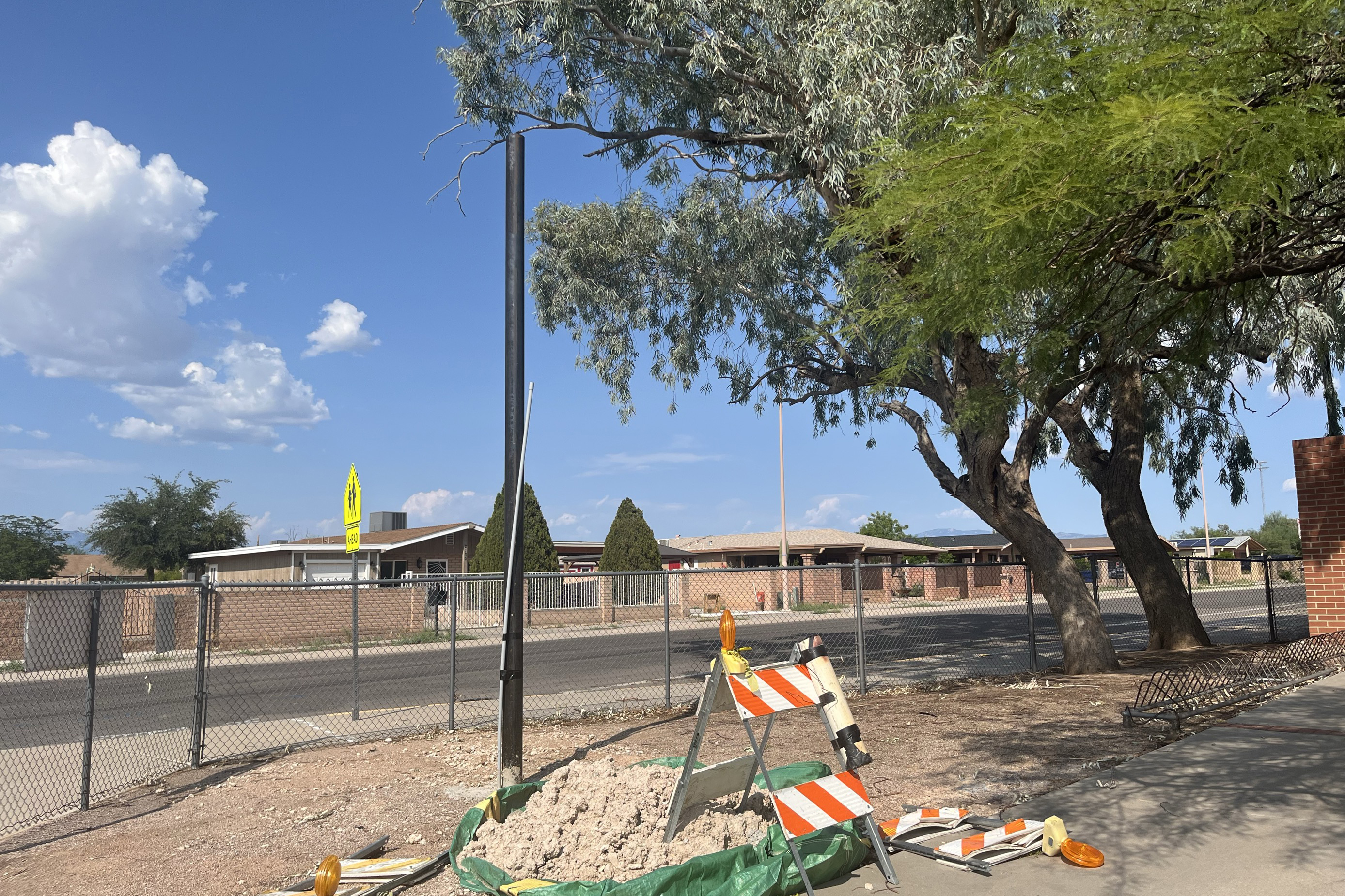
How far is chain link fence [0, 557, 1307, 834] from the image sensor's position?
377 inches

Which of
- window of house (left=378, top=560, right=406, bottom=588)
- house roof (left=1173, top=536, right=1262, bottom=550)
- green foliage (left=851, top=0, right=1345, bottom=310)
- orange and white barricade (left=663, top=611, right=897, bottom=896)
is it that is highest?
green foliage (left=851, top=0, right=1345, bottom=310)

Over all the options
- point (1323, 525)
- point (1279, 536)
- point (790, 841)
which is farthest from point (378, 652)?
point (1279, 536)

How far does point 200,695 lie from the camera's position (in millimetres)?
8727

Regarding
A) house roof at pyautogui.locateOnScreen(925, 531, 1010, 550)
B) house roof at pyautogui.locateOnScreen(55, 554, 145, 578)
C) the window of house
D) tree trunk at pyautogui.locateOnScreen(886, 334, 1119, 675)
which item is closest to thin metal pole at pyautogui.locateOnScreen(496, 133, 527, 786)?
tree trunk at pyautogui.locateOnScreen(886, 334, 1119, 675)

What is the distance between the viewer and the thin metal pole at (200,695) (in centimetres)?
860

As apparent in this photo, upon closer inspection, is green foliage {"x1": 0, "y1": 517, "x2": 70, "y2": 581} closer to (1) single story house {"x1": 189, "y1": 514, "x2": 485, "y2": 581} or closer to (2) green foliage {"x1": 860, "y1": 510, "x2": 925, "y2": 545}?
(1) single story house {"x1": 189, "y1": 514, "x2": 485, "y2": 581}

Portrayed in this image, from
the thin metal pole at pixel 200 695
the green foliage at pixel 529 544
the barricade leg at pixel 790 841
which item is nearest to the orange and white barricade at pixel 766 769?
the barricade leg at pixel 790 841

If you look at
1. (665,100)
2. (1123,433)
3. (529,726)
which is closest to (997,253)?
(529,726)

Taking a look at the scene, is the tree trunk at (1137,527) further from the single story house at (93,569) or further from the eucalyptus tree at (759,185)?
the single story house at (93,569)

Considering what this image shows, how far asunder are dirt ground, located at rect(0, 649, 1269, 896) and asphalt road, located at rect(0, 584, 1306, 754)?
2.46m

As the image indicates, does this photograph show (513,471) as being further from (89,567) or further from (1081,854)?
(89,567)

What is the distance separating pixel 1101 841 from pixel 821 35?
A: 363 inches

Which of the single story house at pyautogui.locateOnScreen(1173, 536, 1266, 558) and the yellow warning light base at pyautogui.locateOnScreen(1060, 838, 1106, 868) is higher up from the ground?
the single story house at pyautogui.locateOnScreen(1173, 536, 1266, 558)

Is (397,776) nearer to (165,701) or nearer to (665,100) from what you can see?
(165,701)
